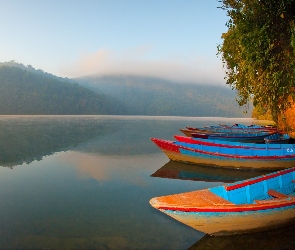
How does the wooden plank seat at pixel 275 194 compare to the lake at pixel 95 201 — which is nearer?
the lake at pixel 95 201

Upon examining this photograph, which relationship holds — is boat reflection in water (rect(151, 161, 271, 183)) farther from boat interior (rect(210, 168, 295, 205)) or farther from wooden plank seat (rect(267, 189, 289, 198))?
wooden plank seat (rect(267, 189, 289, 198))

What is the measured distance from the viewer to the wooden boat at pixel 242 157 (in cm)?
2073

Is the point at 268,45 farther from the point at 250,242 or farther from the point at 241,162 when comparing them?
→ the point at 250,242

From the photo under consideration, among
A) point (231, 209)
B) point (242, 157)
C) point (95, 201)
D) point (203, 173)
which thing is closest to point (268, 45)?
point (242, 157)

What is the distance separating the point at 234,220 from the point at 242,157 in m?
13.1

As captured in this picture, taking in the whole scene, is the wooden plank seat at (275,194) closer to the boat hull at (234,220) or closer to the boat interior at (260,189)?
the boat interior at (260,189)

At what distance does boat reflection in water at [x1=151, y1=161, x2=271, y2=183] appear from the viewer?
62.3ft

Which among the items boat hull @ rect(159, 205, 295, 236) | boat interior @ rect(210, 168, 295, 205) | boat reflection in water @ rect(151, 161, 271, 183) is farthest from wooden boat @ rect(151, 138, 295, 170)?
boat hull @ rect(159, 205, 295, 236)

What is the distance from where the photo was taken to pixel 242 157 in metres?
20.8

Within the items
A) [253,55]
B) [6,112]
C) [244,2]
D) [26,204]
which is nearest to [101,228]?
[26,204]

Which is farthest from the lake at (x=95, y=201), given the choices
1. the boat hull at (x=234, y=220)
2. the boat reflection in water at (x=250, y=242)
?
the boat hull at (x=234, y=220)

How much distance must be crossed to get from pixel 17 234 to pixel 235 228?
912 centimetres

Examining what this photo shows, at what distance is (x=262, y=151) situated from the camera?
69.5ft

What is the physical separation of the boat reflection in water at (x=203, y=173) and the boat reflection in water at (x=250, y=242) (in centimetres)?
865
